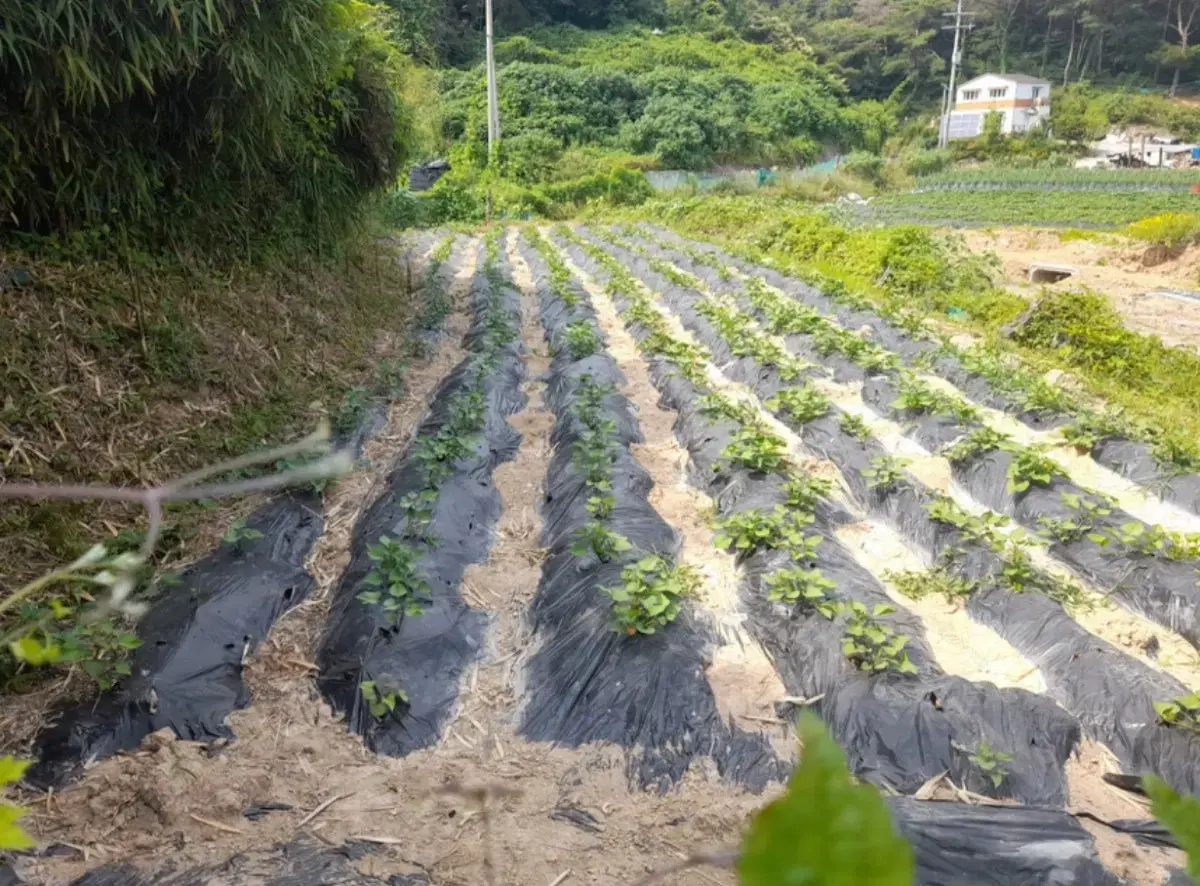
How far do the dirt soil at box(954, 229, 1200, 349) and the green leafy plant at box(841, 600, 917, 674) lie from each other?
8.08 m

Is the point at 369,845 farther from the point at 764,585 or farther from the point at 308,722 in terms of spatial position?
the point at 764,585

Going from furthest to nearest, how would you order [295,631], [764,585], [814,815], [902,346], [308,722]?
1. [902,346]
2. [764,585]
3. [295,631]
4. [308,722]
5. [814,815]

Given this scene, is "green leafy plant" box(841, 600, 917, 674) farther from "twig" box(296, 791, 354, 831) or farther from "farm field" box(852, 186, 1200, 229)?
"farm field" box(852, 186, 1200, 229)

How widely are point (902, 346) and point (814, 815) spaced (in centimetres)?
866

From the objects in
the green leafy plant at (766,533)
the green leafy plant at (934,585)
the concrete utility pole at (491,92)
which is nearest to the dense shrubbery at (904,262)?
the green leafy plant at (934,585)

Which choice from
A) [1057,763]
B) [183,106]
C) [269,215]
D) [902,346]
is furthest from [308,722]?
[902,346]

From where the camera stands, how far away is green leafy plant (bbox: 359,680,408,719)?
3.12 m

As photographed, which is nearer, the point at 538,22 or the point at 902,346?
the point at 902,346

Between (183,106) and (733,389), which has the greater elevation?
(183,106)

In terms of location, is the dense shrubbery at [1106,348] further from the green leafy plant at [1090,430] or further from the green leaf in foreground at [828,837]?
the green leaf in foreground at [828,837]

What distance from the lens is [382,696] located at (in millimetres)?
3148

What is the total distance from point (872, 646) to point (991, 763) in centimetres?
62

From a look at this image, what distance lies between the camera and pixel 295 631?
3766 millimetres

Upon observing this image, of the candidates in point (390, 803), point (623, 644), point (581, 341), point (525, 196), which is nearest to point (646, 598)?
point (623, 644)
